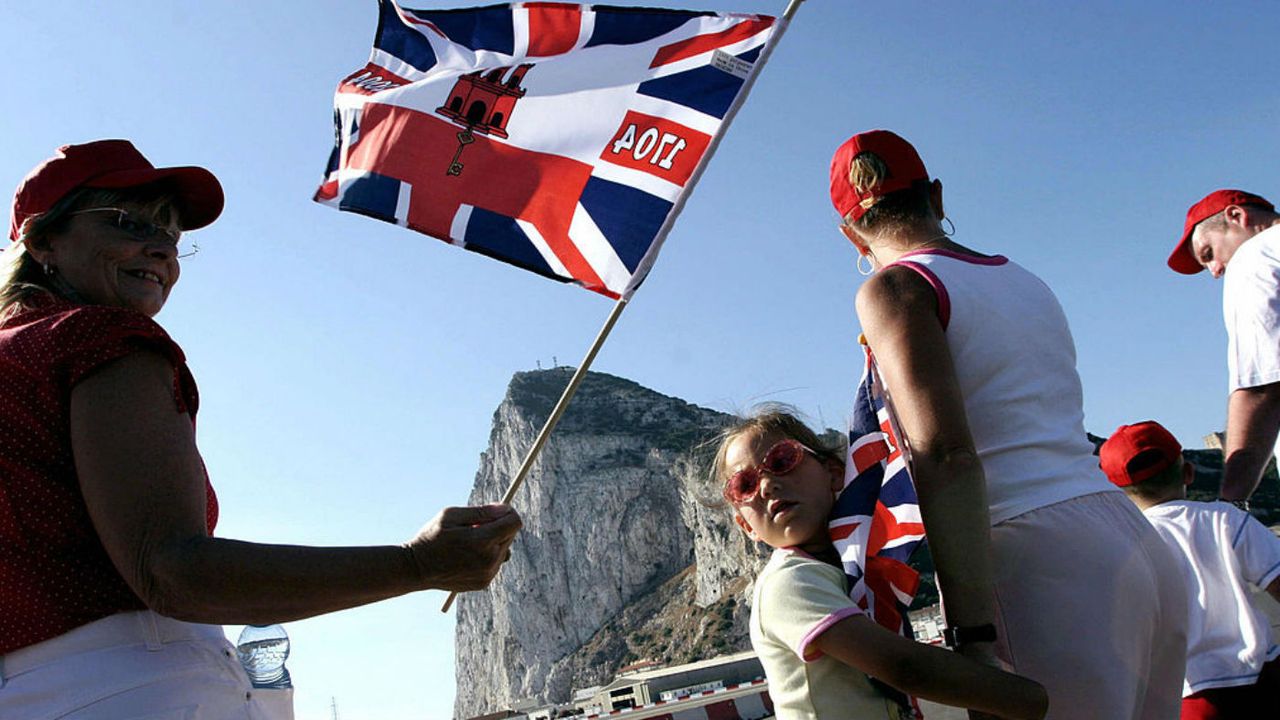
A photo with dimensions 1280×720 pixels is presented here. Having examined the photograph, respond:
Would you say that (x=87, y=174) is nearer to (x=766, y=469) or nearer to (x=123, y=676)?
(x=123, y=676)

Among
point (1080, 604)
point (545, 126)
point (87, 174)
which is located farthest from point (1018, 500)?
point (545, 126)

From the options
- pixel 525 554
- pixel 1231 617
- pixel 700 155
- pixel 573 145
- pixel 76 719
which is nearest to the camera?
pixel 76 719

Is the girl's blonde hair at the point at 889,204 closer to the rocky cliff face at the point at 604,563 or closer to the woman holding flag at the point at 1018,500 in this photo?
the woman holding flag at the point at 1018,500

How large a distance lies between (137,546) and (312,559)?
0.25 meters

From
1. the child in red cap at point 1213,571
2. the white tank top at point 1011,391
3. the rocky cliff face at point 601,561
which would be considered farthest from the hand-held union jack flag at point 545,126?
the rocky cliff face at point 601,561

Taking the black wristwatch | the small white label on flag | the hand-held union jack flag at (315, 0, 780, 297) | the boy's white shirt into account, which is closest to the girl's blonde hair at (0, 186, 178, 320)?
the hand-held union jack flag at (315, 0, 780, 297)

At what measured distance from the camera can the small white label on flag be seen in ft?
10.8

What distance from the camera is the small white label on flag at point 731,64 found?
329 centimetres

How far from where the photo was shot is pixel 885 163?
238 cm

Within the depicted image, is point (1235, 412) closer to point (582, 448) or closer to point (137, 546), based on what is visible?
point (137, 546)

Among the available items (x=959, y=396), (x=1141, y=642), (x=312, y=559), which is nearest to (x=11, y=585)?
(x=312, y=559)

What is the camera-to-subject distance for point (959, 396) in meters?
2.09

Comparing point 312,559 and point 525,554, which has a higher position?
point 525,554

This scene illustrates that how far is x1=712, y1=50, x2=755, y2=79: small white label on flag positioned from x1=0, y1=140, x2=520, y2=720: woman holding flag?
6.31ft
